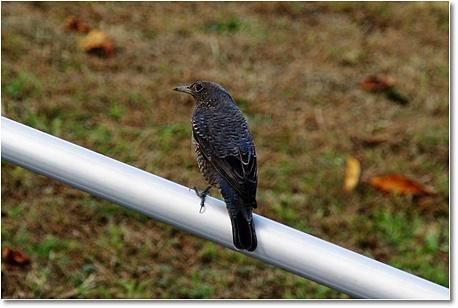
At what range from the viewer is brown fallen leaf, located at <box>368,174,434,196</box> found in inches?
187

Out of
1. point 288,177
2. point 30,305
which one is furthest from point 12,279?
point 288,177

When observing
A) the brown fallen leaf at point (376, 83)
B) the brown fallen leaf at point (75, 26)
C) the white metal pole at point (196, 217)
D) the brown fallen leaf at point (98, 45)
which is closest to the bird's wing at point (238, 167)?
the white metal pole at point (196, 217)

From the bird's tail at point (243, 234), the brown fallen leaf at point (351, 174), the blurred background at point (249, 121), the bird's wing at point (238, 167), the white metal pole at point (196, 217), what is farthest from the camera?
the brown fallen leaf at point (351, 174)

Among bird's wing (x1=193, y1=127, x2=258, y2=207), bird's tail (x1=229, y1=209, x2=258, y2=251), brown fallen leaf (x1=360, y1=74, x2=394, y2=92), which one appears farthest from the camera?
brown fallen leaf (x1=360, y1=74, x2=394, y2=92)

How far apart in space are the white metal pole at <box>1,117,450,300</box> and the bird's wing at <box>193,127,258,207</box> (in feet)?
1.64

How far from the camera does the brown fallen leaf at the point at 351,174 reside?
4734 millimetres

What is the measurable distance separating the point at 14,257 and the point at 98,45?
202 cm

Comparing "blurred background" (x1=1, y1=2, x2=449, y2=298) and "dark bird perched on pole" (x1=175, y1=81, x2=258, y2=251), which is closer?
"dark bird perched on pole" (x1=175, y1=81, x2=258, y2=251)

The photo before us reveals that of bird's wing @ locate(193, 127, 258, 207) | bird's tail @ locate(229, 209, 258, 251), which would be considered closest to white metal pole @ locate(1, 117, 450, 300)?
bird's tail @ locate(229, 209, 258, 251)

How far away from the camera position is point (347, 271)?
2010 millimetres

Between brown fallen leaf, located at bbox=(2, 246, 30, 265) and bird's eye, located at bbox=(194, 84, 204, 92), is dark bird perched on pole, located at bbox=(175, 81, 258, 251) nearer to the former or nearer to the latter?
bird's eye, located at bbox=(194, 84, 204, 92)

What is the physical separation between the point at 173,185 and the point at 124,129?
111 inches

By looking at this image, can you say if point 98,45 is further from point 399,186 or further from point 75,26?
point 399,186

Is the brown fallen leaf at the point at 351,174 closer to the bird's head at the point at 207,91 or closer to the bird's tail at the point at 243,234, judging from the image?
the bird's head at the point at 207,91
